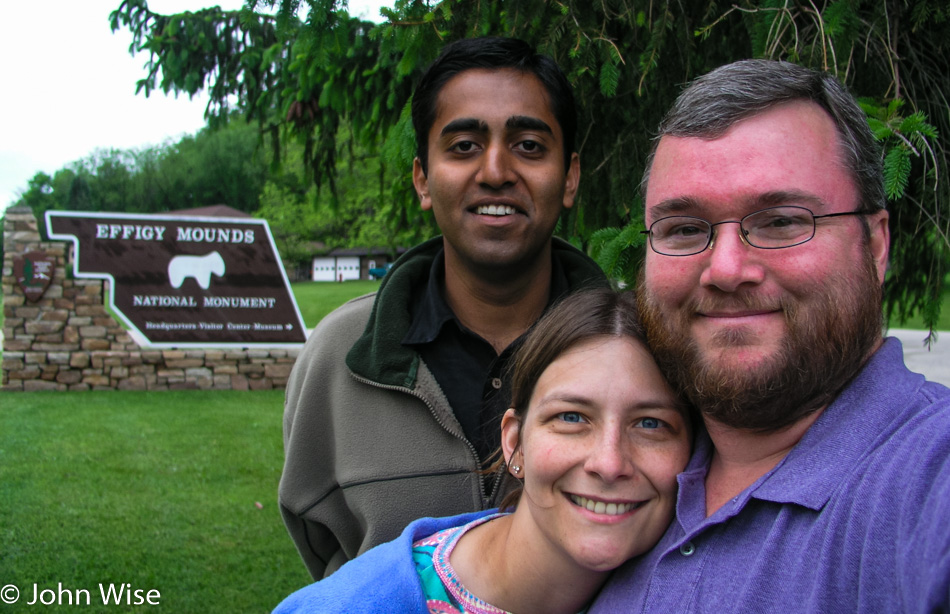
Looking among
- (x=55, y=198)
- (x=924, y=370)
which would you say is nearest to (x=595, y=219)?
(x=924, y=370)

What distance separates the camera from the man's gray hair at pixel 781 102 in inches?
55.0

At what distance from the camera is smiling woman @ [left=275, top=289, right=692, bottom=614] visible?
1.50 meters

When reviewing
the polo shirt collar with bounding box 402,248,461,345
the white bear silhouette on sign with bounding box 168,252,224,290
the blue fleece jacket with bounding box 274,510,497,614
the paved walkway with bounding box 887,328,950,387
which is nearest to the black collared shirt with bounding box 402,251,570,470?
the polo shirt collar with bounding box 402,248,461,345

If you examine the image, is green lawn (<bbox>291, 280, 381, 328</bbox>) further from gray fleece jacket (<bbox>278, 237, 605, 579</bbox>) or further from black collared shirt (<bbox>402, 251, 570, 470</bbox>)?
black collared shirt (<bbox>402, 251, 570, 470</bbox>)

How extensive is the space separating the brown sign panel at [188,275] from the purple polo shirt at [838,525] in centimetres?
1064

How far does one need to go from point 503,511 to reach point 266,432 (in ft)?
26.0

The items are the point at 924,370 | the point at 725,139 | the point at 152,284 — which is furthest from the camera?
the point at 152,284

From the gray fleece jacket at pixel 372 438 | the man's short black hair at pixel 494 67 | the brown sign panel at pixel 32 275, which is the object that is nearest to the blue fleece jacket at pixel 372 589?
the gray fleece jacket at pixel 372 438

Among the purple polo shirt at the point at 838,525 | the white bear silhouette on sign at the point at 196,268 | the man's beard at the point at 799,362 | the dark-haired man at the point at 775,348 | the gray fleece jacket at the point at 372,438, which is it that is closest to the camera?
the purple polo shirt at the point at 838,525

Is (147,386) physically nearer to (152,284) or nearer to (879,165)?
(152,284)

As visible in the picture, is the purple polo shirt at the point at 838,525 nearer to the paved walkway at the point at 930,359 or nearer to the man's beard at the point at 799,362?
the man's beard at the point at 799,362

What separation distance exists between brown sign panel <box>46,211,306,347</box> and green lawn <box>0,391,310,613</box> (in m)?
1.41

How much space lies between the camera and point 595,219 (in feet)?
12.6

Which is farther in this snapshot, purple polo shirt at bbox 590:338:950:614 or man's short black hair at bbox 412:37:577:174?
man's short black hair at bbox 412:37:577:174
